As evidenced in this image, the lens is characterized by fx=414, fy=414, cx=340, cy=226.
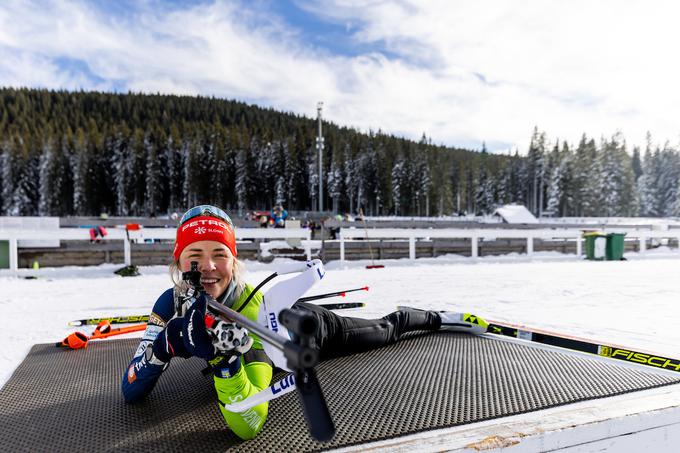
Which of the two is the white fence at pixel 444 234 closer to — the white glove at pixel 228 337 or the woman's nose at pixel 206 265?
the woman's nose at pixel 206 265

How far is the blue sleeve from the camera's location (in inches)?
92.4

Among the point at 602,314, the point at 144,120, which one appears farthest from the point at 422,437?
the point at 144,120

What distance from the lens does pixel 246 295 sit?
8.17ft

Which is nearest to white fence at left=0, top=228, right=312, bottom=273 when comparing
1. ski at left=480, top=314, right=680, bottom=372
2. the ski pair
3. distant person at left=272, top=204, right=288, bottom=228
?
distant person at left=272, top=204, right=288, bottom=228

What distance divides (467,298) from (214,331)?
5.66 metres

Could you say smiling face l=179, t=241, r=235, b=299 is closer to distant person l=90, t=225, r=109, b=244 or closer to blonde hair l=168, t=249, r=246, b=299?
blonde hair l=168, t=249, r=246, b=299

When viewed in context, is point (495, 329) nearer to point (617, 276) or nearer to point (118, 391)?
point (118, 391)

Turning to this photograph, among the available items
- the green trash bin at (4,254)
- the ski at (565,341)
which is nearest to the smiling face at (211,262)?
the ski at (565,341)

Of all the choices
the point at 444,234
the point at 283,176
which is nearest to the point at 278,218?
the point at 444,234

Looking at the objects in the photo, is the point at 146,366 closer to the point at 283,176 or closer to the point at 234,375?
the point at 234,375

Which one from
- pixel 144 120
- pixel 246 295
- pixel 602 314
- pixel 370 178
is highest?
pixel 144 120

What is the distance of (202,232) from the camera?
Result: 2.39 metres

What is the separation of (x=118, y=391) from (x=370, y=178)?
72.9 m

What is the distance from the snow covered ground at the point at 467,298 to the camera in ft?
14.9
